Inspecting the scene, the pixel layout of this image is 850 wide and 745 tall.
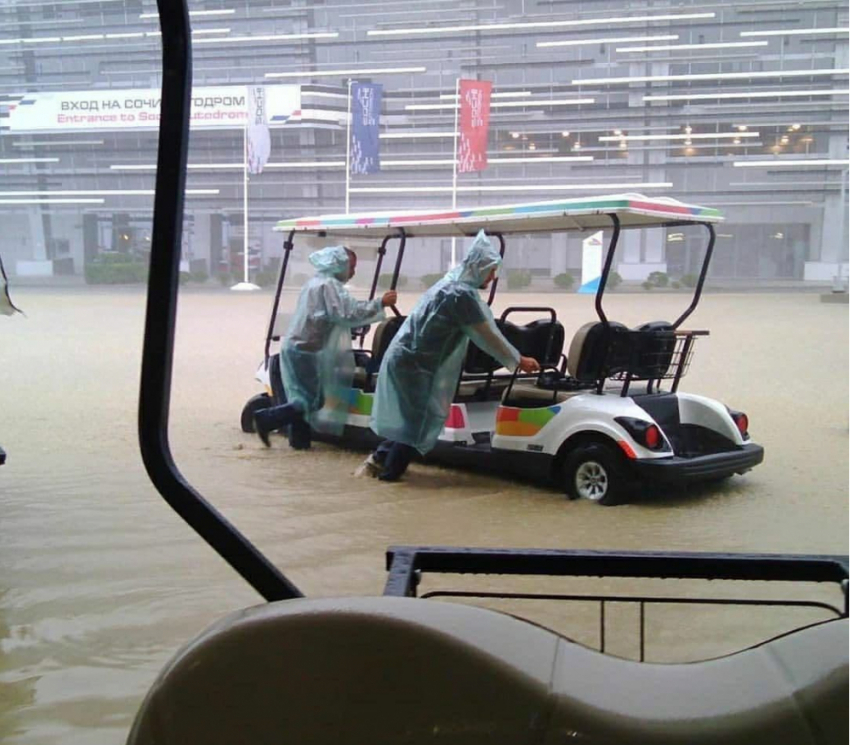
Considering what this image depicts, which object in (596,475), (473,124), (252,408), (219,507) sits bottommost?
(252,408)

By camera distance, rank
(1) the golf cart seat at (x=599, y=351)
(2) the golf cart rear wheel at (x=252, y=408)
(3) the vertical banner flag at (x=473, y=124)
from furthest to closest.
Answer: (2) the golf cart rear wheel at (x=252, y=408), (1) the golf cart seat at (x=599, y=351), (3) the vertical banner flag at (x=473, y=124)

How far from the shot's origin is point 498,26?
80.0 inches

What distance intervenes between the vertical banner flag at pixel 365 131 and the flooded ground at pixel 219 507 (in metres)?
0.75

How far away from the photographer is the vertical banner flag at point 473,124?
288cm

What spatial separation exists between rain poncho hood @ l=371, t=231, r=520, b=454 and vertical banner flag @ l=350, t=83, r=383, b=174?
49 cm

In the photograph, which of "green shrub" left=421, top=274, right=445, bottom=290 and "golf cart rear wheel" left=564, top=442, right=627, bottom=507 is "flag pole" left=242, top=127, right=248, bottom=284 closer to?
"green shrub" left=421, top=274, right=445, bottom=290

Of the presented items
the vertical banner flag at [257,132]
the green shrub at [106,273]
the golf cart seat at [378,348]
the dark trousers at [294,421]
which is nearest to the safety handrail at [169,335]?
the green shrub at [106,273]

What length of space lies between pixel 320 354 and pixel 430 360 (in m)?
0.83

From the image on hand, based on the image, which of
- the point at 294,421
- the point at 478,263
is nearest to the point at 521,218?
the point at 478,263

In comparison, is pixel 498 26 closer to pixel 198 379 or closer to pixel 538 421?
pixel 538 421

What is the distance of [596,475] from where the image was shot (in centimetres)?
308

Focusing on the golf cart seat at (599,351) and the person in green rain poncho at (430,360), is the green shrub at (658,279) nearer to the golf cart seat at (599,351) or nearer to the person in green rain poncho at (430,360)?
the golf cart seat at (599,351)

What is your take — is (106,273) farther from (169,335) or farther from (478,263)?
(478,263)

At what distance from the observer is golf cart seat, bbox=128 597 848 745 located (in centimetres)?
51
